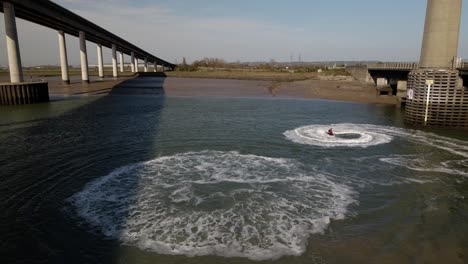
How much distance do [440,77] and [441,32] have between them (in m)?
4.69

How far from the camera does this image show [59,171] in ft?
57.6

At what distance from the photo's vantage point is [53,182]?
52.2 ft

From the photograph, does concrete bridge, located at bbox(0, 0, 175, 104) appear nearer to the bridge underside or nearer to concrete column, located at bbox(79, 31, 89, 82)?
concrete column, located at bbox(79, 31, 89, 82)

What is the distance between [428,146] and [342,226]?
16.5 m

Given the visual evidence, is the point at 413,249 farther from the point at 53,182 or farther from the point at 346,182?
the point at 53,182

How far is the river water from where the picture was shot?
1059 centimetres

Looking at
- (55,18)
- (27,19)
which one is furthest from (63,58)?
(55,18)

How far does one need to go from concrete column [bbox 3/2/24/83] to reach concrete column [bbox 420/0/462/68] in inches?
2004

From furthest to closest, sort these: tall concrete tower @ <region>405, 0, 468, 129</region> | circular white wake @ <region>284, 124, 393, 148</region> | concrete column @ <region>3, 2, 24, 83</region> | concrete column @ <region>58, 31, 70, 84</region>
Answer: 1. concrete column @ <region>58, 31, 70, 84</region>
2. concrete column @ <region>3, 2, 24, 83</region>
3. tall concrete tower @ <region>405, 0, 468, 129</region>
4. circular white wake @ <region>284, 124, 393, 148</region>

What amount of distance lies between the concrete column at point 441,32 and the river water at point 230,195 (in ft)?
29.5

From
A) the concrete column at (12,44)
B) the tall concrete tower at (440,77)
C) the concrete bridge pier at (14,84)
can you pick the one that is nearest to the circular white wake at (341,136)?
the tall concrete tower at (440,77)

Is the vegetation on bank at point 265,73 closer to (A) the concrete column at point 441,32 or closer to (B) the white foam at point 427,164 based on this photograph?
(A) the concrete column at point 441,32

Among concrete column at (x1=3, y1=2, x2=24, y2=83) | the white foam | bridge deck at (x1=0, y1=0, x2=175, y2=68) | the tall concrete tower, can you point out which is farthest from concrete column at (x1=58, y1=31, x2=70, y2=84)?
the white foam

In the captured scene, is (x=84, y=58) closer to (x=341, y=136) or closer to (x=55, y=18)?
(x=55, y=18)
